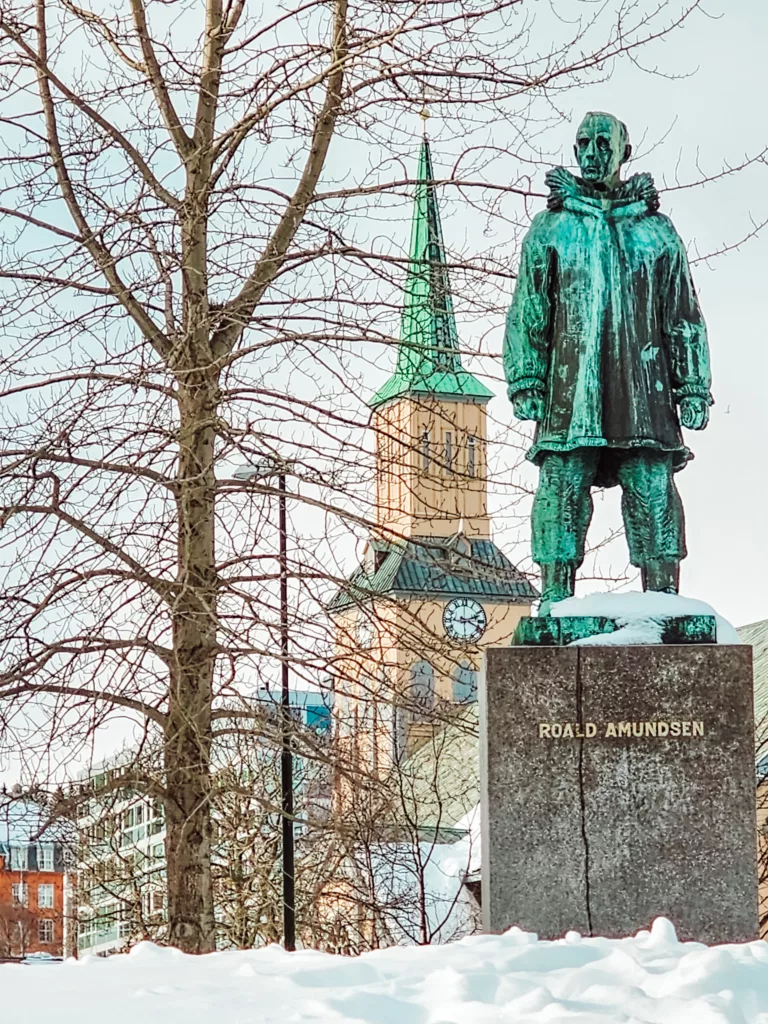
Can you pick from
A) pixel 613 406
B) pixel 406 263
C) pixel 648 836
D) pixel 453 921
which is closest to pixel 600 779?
pixel 648 836

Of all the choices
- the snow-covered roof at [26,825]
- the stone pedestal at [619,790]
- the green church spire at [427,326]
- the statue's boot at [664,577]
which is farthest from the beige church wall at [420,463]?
the stone pedestal at [619,790]

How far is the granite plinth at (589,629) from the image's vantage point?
27.3 ft

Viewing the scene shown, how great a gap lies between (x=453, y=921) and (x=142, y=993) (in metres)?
33.1

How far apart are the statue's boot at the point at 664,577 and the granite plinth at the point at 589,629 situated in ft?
1.69

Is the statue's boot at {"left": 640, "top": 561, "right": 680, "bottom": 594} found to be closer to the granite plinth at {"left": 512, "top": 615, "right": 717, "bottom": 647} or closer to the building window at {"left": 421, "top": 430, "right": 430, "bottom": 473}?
the granite plinth at {"left": 512, "top": 615, "right": 717, "bottom": 647}

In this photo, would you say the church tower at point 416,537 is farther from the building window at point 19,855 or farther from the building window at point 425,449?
the building window at point 19,855

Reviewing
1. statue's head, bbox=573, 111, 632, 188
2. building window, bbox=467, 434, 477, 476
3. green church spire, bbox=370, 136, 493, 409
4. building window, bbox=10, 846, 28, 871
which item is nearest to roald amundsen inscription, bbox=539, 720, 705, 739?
statue's head, bbox=573, 111, 632, 188

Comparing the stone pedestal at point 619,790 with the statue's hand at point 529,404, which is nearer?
the stone pedestal at point 619,790

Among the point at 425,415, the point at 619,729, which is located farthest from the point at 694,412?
the point at 425,415

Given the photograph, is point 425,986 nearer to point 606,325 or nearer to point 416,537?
point 606,325

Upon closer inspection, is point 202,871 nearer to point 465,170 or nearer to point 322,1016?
point 465,170

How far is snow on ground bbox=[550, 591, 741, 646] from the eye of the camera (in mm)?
8289

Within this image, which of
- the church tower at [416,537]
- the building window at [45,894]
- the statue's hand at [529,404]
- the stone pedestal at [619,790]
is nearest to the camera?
the stone pedestal at [619,790]

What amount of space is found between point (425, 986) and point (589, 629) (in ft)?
8.02
